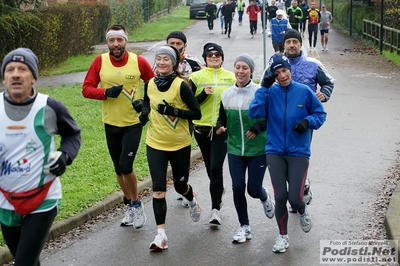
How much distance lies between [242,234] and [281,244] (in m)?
0.52

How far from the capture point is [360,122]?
1455 centimetres

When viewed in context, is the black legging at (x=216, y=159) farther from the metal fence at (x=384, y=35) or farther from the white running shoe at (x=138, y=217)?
the metal fence at (x=384, y=35)

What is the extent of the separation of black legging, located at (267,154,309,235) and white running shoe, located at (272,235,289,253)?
0.22m

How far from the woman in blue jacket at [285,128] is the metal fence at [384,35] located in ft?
72.0

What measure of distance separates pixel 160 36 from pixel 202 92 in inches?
1245

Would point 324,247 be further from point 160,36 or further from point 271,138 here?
point 160,36

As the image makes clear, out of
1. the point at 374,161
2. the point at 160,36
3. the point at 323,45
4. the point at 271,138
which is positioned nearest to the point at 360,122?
the point at 374,161

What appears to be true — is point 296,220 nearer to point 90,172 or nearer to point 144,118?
point 144,118

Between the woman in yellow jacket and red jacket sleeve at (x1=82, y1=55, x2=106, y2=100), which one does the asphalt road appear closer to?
the woman in yellow jacket

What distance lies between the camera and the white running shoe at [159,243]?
6953 millimetres

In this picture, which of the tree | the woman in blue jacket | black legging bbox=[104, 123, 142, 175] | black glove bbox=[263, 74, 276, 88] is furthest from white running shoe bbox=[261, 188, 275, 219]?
the tree

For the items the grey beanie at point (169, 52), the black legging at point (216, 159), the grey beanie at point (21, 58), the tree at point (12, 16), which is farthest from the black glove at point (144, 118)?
the tree at point (12, 16)

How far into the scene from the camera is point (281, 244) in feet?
22.6

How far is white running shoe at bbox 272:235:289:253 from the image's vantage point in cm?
685
